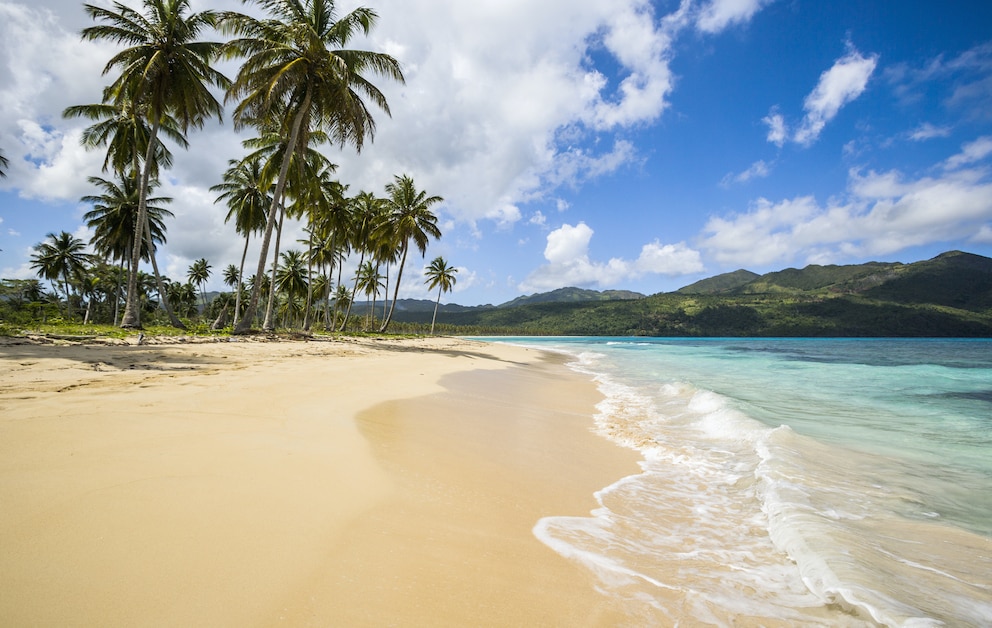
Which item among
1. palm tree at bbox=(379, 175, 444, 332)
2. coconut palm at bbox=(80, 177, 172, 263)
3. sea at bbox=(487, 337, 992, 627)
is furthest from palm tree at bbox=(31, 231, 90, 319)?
sea at bbox=(487, 337, 992, 627)

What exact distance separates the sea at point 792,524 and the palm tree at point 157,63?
2054 cm

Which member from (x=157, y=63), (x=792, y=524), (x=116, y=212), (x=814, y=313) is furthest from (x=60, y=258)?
(x=814, y=313)

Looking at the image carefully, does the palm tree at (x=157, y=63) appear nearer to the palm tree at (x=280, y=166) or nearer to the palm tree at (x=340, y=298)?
the palm tree at (x=280, y=166)

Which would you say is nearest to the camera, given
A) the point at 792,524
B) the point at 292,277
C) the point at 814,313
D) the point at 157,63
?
the point at 792,524

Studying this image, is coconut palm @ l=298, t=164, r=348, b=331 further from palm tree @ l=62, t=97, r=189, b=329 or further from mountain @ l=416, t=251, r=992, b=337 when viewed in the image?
mountain @ l=416, t=251, r=992, b=337

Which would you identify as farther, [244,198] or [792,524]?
[244,198]

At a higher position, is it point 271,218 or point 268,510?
point 271,218

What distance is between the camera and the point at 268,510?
106 inches

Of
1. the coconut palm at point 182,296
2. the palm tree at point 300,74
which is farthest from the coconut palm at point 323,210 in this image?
the coconut palm at point 182,296

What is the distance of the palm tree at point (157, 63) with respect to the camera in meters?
15.6

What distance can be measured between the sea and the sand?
42cm

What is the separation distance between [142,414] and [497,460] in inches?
157

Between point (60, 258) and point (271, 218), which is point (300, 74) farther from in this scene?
point (60, 258)

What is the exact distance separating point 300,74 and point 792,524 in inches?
788
